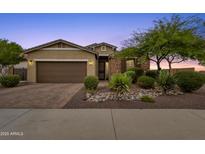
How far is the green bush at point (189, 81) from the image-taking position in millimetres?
12305

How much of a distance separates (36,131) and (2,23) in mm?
9298

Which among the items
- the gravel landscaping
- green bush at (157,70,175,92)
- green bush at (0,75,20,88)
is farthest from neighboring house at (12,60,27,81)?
green bush at (157,70,175,92)

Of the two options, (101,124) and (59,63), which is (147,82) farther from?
(59,63)

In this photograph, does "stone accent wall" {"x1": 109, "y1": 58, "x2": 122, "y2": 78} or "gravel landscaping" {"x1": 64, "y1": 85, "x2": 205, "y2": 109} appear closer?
"gravel landscaping" {"x1": 64, "y1": 85, "x2": 205, "y2": 109}

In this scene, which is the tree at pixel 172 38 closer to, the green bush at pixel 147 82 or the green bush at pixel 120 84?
the green bush at pixel 147 82

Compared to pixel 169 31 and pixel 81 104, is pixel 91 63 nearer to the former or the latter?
pixel 169 31

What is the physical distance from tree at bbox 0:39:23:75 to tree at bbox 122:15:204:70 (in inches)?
582

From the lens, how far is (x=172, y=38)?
13969 mm

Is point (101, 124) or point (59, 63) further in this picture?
point (59, 63)

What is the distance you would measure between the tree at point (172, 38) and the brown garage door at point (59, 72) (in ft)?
27.8

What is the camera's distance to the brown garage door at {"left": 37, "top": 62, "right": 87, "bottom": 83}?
22.9 m

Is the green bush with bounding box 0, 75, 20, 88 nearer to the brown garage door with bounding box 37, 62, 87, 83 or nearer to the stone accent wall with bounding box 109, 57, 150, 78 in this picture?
the brown garage door with bounding box 37, 62, 87, 83

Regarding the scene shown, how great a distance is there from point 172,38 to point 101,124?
31.3 ft

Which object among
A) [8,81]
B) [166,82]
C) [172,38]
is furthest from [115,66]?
[166,82]
